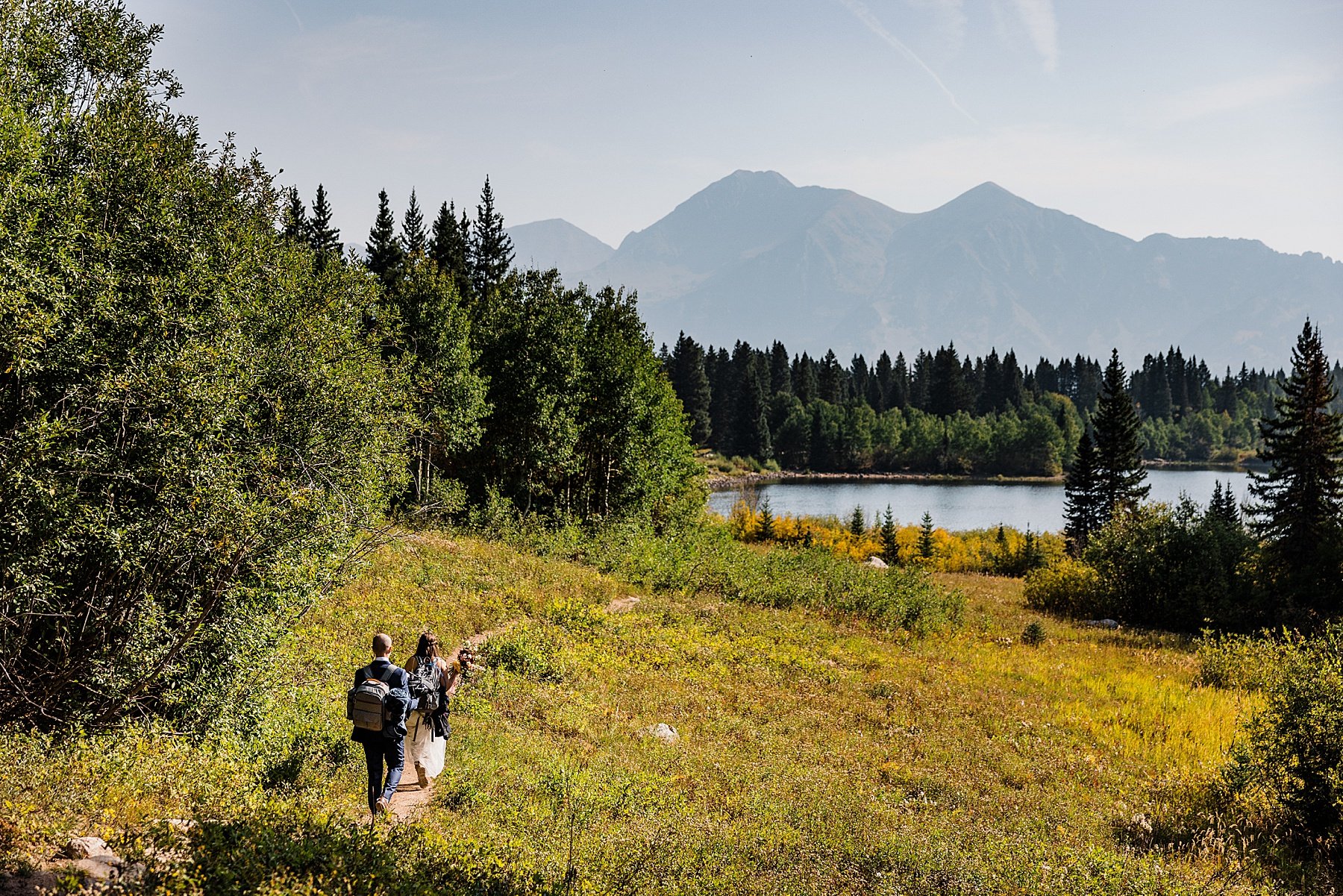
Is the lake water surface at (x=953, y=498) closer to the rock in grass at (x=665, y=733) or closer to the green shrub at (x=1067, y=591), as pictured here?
the green shrub at (x=1067, y=591)

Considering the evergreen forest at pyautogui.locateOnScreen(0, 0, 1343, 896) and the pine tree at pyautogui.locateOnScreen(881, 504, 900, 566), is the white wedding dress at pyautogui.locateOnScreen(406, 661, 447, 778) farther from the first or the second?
the pine tree at pyautogui.locateOnScreen(881, 504, 900, 566)

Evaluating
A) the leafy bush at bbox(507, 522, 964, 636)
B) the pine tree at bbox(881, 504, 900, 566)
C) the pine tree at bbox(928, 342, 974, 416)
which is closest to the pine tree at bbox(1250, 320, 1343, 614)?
the leafy bush at bbox(507, 522, 964, 636)

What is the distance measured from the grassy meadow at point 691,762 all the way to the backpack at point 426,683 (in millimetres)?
1252

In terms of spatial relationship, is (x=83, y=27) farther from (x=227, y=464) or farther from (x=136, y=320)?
(x=227, y=464)

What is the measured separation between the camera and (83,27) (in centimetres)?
1173

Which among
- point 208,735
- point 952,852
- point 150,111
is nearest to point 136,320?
point 208,735

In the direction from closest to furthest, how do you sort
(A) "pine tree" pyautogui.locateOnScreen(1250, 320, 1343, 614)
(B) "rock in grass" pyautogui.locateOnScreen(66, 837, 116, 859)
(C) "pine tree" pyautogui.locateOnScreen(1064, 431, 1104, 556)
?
(B) "rock in grass" pyautogui.locateOnScreen(66, 837, 116, 859) → (A) "pine tree" pyautogui.locateOnScreen(1250, 320, 1343, 614) → (C) "pine tree" pyautogui.locateOnScreen(1064, 431, 1104, 556)

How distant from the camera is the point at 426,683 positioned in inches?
368

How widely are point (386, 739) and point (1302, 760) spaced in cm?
1264

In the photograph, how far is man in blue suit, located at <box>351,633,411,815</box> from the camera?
8.70 metres

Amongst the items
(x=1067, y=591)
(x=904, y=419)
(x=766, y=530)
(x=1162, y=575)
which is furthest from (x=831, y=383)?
(x=1162, y=575)

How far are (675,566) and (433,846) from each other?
2068 cm

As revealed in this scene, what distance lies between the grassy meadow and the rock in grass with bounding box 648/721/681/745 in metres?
0.19

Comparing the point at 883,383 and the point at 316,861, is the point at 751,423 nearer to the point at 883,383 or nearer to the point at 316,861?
the point at 883,383
